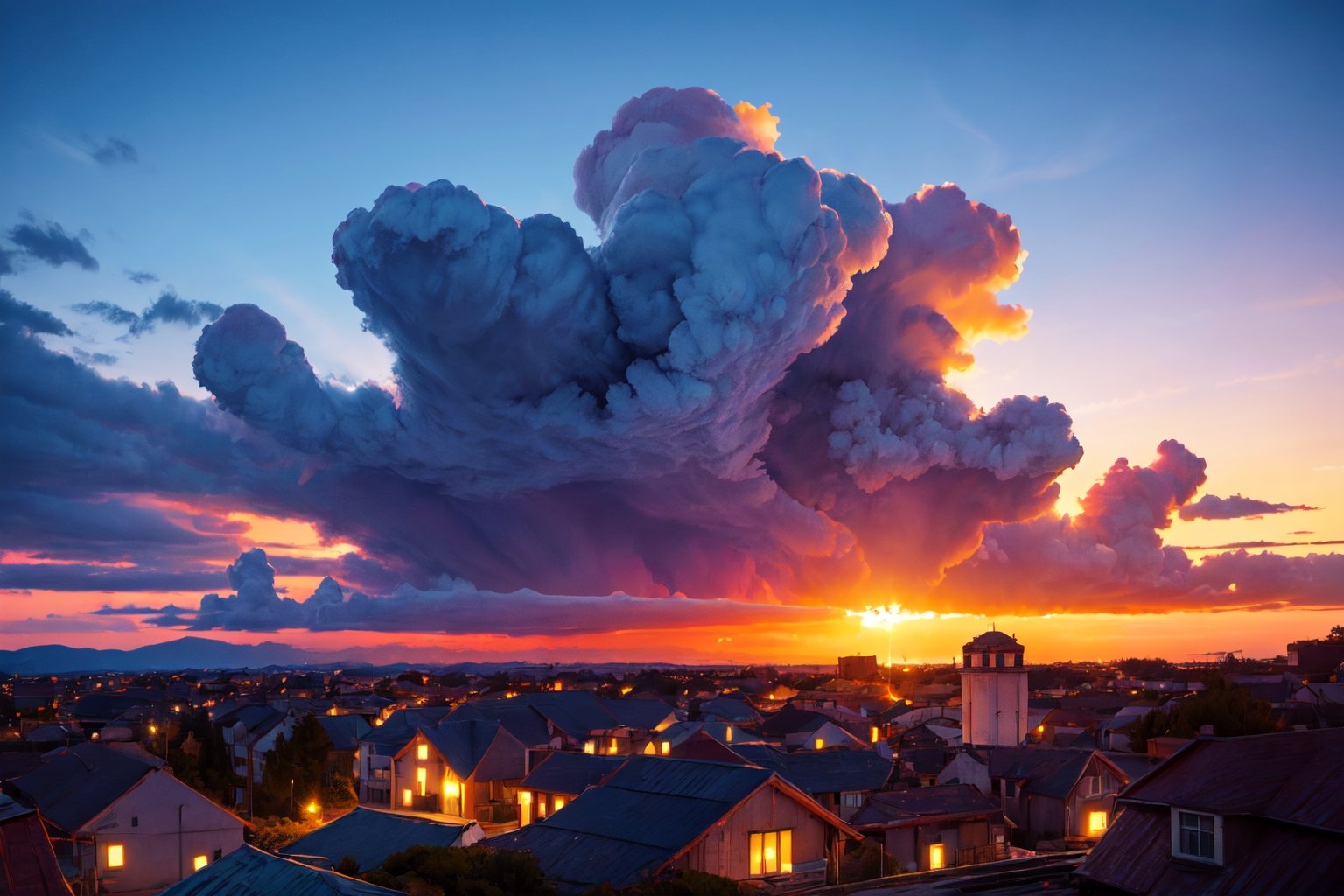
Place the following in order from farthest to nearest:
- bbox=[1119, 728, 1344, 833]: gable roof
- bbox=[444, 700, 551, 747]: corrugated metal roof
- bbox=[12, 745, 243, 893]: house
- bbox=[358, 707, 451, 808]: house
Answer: bbox=[444, 700, 551, 747]: corrugated metal roof → bbox=[358, 707, 451, 808]: house → bbox=[12, 745, 243, 893]: house → bbox=[1119, 728, 1344, 833]: gable roof

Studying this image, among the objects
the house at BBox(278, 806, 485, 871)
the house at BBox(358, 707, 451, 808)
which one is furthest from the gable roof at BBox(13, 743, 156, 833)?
the house at BBox(358, 707, 451, 808)

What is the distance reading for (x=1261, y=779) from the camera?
64.5 feet

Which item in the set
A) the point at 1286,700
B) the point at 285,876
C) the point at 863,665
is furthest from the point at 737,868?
the point at 863,665

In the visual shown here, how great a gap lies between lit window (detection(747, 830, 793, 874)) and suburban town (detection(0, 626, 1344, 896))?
7 cm

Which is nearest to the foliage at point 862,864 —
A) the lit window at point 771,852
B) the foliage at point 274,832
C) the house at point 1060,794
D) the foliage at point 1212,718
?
the lit window at point 771,852

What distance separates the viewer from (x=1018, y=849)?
4319 cm

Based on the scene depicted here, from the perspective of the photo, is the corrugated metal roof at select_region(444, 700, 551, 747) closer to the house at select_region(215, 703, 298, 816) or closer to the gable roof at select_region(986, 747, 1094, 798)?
the house at select_region(215, 703, 298, 816)

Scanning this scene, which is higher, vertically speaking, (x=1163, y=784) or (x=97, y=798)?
(x=1163, y=784)

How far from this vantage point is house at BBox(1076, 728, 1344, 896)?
17984mm

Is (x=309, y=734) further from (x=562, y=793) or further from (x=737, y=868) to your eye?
(x=737, y=868)

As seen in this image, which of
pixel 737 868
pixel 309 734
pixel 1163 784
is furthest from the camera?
pixel 309 734

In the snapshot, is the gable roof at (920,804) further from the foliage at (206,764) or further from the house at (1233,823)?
the foliage at (206,764)

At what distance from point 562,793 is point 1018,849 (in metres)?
17.0

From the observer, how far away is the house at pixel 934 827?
38.5 m
